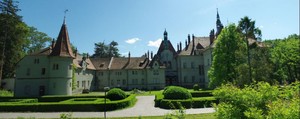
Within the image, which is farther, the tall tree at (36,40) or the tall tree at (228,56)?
the tall tree at (36,40)

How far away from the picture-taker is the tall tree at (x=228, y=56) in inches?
1104

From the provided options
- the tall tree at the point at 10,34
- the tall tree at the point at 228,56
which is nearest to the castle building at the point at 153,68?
the tall tree at the point at 10,34

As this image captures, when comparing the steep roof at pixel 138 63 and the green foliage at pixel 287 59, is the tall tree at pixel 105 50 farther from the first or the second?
the green foliage at pixel 287 59

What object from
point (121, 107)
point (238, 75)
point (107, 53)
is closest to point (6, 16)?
point (121, 107)

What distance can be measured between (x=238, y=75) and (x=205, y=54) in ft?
68.1

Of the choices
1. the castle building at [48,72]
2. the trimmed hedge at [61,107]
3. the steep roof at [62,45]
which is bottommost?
the trimmed hedge at [61,107]

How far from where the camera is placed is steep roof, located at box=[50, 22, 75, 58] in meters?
34.7

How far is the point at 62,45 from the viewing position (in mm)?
35156

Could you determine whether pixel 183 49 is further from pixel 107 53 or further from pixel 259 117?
pixel 259 117

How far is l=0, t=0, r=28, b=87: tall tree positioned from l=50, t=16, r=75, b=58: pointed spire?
29.4 ft

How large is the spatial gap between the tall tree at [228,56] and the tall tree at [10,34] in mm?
34579

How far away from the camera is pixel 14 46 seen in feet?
129

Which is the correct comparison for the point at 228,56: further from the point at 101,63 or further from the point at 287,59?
the point at 101,63

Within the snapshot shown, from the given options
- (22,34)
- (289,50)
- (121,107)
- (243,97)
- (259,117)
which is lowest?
(121,107)
